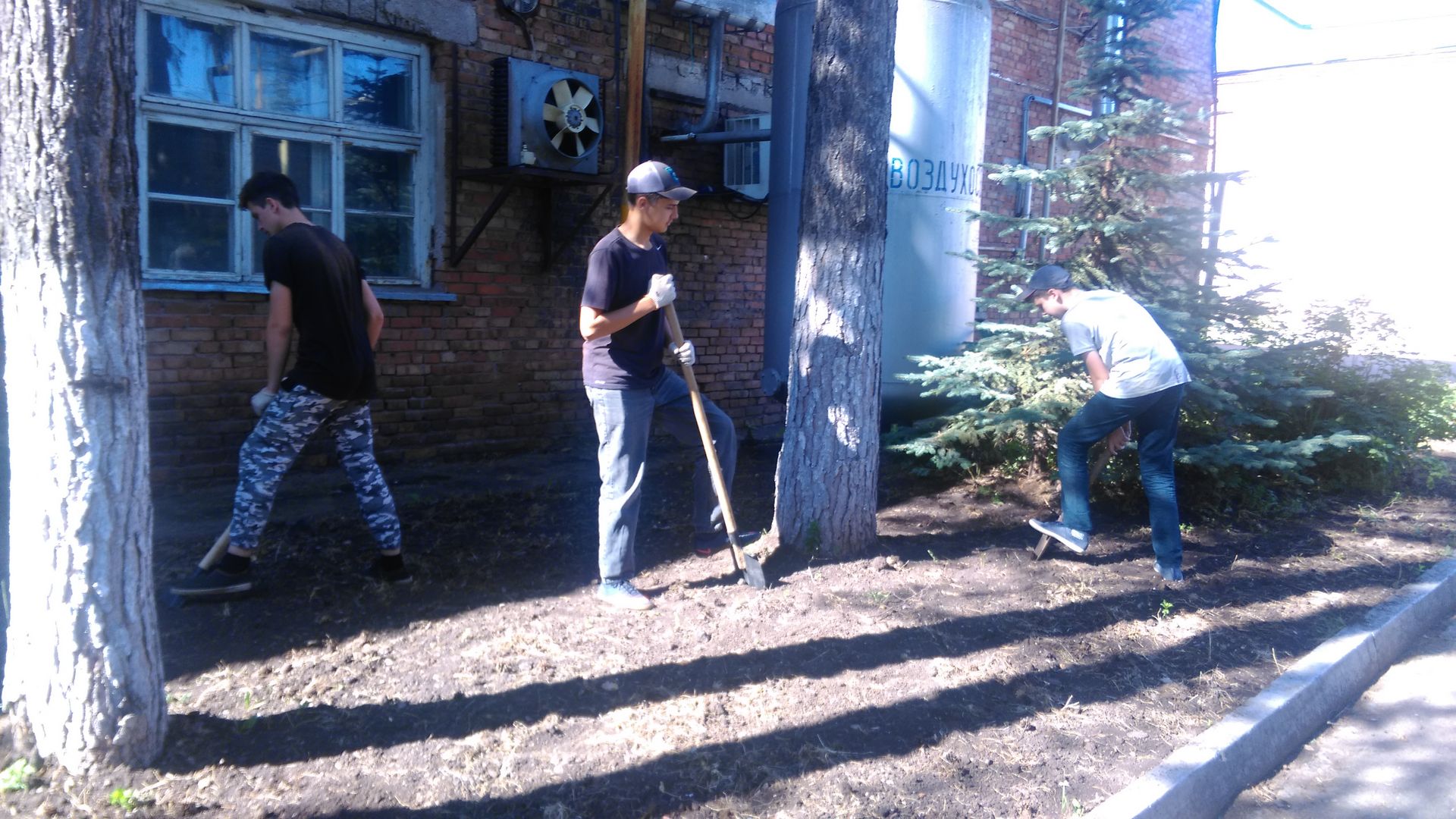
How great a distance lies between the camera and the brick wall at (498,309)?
6371 millimetres

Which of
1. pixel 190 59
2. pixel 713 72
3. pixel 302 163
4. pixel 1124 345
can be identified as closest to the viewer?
pixel 1124 345

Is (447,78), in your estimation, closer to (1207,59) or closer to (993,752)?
(993,752)

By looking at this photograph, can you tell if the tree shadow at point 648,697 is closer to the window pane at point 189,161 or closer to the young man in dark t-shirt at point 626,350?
the young man in dark t-shirt at point 626,350

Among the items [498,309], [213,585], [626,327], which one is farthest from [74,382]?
[498,309]

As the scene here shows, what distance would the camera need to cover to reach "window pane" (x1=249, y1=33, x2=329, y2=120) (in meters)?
6.58

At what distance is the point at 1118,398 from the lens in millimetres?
5098

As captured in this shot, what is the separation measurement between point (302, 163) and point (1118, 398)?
5.18 meters

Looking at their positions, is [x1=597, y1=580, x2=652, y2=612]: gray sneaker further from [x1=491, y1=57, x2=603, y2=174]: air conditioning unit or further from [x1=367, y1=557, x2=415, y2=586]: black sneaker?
[x1=491, y1=57, x2=603, y2=174]: air conditioning unit

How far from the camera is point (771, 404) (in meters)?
9.75

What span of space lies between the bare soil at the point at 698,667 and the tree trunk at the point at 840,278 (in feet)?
1.13

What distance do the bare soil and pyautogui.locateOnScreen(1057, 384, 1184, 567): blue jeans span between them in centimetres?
25

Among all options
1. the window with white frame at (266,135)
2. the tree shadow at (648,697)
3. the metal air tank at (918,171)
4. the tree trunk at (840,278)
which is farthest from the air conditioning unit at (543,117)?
the tree shadow at (648,697)

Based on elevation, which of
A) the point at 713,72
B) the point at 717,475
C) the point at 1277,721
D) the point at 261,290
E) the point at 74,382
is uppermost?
the point at 713,72

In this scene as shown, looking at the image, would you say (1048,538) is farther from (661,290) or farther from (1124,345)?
(661,290)
